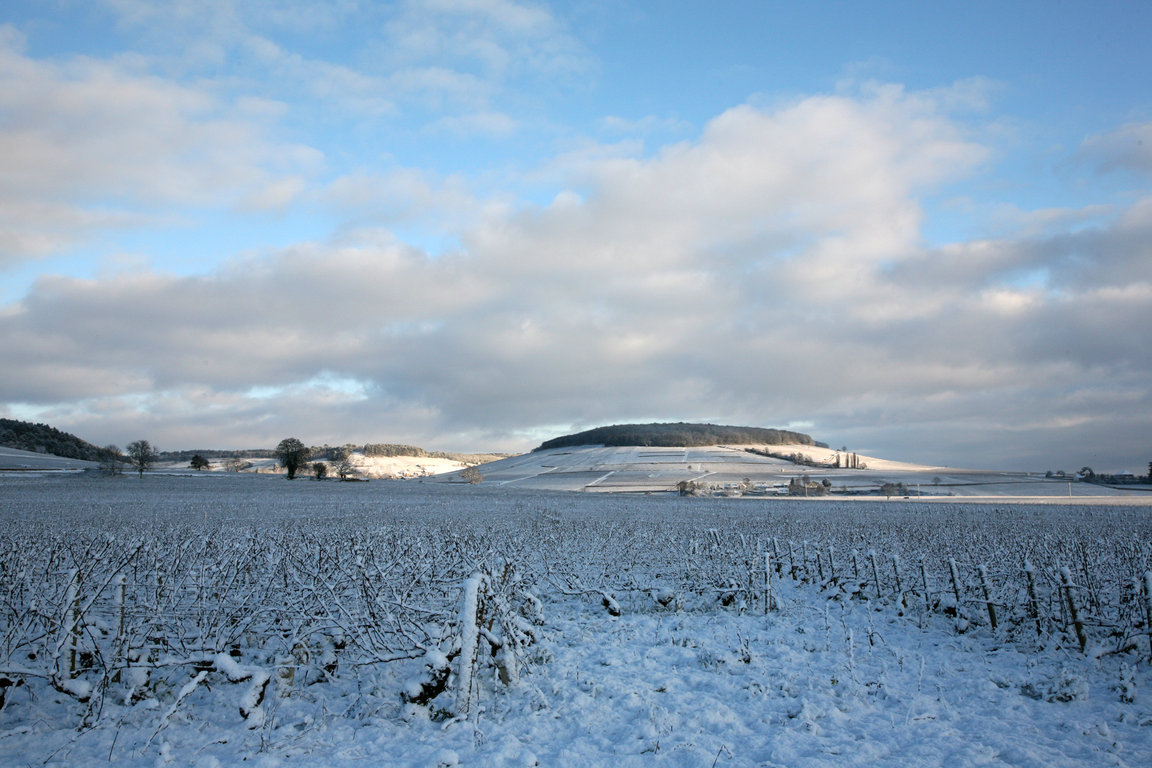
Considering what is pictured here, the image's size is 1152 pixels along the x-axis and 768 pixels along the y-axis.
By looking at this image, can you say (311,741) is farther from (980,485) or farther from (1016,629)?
(980,485)

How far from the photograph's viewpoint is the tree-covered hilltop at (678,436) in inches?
6245

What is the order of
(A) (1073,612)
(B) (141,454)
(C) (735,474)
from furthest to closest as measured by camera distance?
1. (C) (735,474)
2. (B) (141,454)
3. (A) (1073,612)

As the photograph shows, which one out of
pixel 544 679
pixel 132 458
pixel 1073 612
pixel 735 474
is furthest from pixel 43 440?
pixel 1073 612

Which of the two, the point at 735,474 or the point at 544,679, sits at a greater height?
the point at 544,679

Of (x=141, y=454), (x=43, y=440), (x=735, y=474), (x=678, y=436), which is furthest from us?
(x=678, y=436)

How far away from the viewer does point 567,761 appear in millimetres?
6078

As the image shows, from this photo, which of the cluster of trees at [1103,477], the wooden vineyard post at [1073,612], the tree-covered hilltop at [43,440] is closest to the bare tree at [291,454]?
the tree-covered hilltop at [43,440]

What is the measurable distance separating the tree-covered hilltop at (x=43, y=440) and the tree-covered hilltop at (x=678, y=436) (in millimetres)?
105140

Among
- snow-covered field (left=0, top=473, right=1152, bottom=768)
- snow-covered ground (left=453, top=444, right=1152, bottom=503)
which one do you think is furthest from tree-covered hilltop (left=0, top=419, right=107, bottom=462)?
snow-covered field (left=0, top=473, right=1152, bottom=768)

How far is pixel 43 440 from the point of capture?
12444 centimetres

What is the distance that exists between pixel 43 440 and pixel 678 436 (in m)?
139

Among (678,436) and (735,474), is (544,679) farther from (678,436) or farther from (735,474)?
(678,436)

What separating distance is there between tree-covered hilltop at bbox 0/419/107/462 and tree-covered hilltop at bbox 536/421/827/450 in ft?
345

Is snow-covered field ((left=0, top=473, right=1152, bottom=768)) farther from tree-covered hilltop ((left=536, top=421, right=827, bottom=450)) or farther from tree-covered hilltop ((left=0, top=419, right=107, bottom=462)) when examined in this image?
tree-covered hilltop ((left=536, top=421, right=827, bottom=450))
